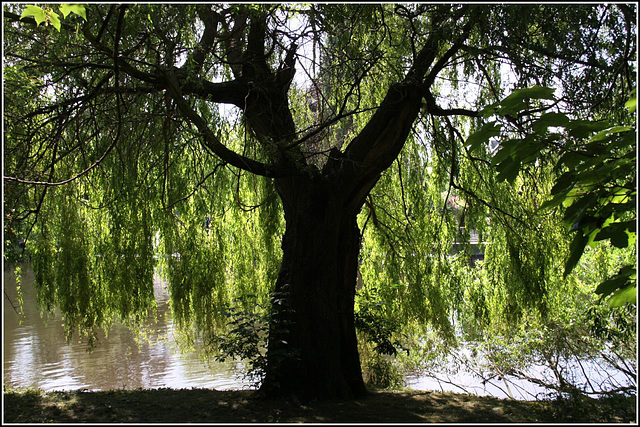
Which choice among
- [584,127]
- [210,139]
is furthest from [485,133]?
[210,139]

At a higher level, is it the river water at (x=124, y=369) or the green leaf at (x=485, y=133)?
the green leaf at (x=485, y=133)

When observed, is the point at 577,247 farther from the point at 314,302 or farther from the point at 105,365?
the point at 105,365

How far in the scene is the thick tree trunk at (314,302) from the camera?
13.5 feet

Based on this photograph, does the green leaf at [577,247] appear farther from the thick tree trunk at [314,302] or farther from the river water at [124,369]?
the river water at [124,369]

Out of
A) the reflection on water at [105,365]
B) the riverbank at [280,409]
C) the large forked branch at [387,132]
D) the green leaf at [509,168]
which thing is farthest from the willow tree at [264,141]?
the reflection on water at [105,365]

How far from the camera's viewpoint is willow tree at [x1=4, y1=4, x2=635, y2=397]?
12.5 ft

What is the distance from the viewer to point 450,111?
4.62m

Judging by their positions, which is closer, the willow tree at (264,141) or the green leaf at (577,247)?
the green leaf at (577,247)

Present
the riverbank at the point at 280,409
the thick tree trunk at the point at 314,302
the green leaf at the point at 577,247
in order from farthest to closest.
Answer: the thick tree trunk at the point at 314,302
the riverbank at the point at 280,409
the green leaf at the point at 577,247

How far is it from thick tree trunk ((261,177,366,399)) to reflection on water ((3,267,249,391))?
247 cm

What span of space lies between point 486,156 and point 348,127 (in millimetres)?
1573

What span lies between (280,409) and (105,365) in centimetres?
484

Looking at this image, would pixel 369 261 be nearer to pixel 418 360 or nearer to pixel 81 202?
pixel 418 360

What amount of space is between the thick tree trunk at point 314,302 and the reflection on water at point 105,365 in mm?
2473
